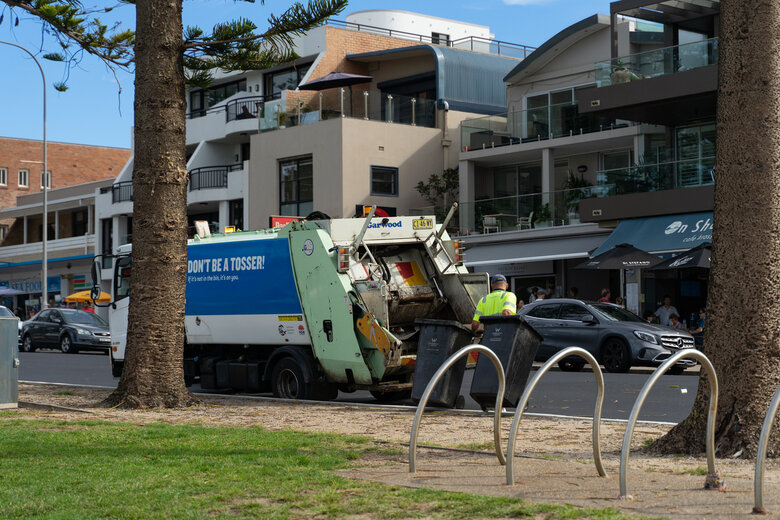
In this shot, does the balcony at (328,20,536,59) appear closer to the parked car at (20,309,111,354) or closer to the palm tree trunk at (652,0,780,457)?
the parked car at (20,309,111,354)

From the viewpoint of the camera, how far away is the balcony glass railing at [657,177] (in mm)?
28562

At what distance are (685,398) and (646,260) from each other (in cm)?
1158

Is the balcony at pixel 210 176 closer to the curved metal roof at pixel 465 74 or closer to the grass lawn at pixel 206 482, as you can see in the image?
the curved metal roof at pixel 465 74

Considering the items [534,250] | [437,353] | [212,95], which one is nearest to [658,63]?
[534,250]

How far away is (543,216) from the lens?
3388 cm

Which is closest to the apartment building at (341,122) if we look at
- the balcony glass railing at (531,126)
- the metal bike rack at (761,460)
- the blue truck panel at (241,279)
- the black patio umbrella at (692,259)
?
the balcony glass railing at (531,126)

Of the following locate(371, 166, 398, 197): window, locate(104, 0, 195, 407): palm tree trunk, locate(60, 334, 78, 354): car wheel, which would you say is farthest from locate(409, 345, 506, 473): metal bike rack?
locate(371, 166, 398, 197): window

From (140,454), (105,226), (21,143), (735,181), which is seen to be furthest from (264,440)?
(21,143)

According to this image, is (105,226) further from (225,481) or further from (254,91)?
(225,481)

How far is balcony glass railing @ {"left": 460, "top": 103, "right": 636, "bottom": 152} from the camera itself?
34688mm

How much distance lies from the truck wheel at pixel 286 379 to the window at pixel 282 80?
31072 mm

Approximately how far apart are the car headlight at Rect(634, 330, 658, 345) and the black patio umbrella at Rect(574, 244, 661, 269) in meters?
5.26

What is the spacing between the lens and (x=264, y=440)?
405 inches

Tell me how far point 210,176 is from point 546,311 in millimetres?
27016
